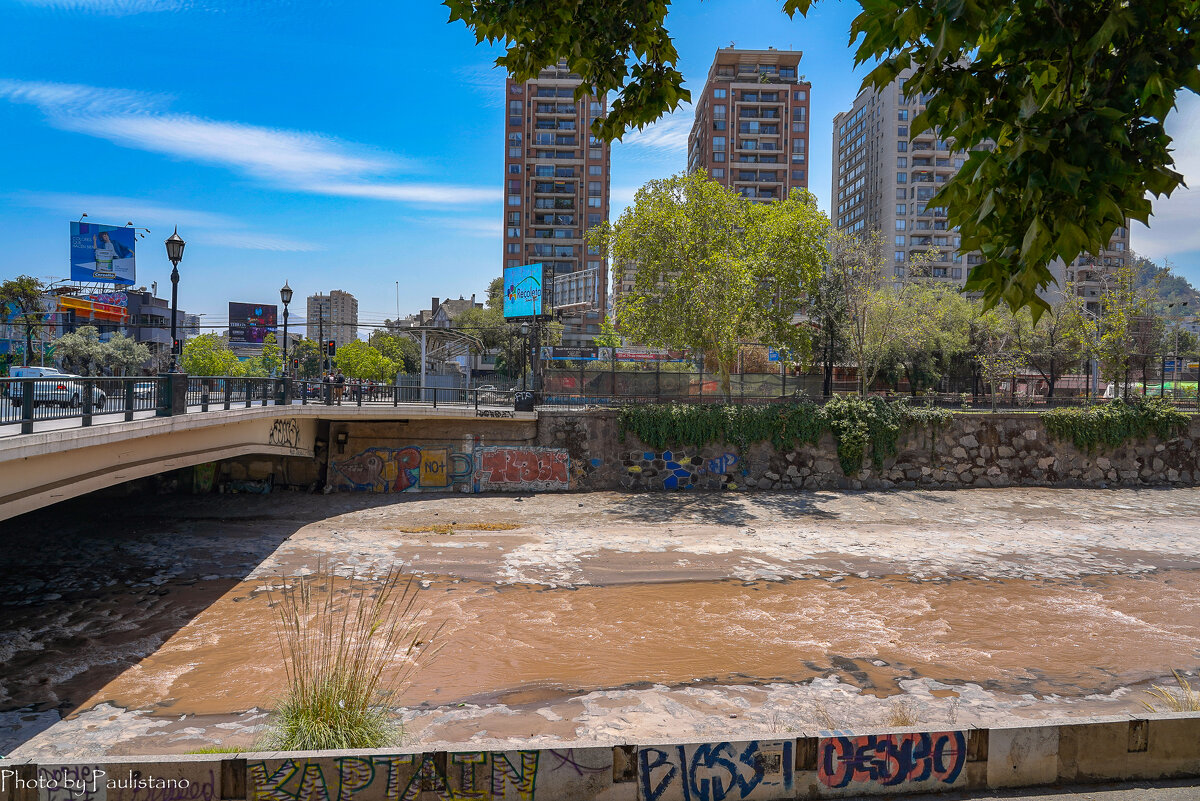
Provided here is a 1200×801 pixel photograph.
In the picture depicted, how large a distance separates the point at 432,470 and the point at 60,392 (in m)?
14.7

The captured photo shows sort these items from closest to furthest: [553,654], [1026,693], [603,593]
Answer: [1026,693]
[553,654]
[603,593]

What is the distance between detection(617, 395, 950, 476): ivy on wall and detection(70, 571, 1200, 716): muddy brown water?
36.1 ft

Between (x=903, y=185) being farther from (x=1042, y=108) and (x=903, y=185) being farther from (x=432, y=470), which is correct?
(x=1042, y=108)

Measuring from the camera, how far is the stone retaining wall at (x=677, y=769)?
4.92m

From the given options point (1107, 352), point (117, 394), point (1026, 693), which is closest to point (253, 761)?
point (1026, 693)

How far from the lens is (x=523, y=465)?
1023 inches

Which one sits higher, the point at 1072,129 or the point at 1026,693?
the point at 1072,129

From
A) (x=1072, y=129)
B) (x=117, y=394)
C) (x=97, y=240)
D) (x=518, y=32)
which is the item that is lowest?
(x=117, y=394)

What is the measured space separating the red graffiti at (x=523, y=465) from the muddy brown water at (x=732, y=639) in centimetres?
1044

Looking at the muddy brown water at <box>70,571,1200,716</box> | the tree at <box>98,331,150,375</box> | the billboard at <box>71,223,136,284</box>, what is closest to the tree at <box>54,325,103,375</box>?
the tree at <box>98,331,150,375</box>

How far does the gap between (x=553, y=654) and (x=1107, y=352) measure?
29.8 meters

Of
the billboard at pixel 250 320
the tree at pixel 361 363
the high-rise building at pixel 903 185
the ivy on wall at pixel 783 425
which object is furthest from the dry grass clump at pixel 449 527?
the high-rise building at pixel 903 185

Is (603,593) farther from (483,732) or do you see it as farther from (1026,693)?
(1026,693)

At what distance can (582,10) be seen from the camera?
568 cm
